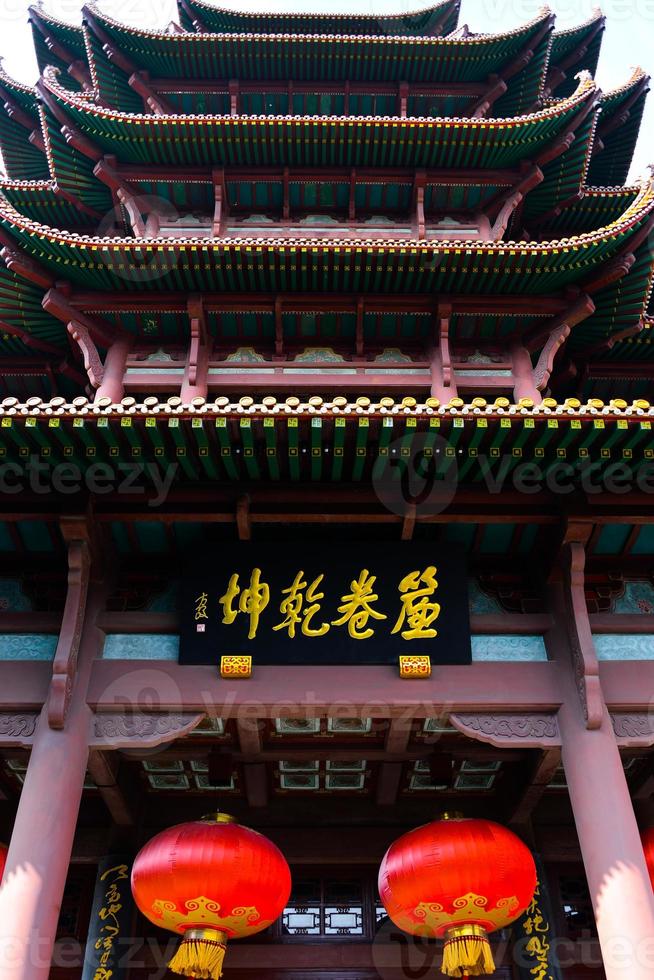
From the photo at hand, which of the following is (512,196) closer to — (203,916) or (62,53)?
(62,53)

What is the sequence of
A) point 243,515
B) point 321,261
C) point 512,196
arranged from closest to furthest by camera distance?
point 243,515
point 321,261
point 512,196

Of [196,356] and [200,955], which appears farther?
[196,356]

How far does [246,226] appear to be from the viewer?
452 inches

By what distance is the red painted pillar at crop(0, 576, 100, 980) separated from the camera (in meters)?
5.63

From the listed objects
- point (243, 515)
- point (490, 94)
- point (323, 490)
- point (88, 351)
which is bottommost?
point (243, 515)

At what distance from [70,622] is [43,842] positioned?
165 cm

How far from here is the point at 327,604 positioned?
7.07 meters

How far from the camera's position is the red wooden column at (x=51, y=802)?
5668 mm

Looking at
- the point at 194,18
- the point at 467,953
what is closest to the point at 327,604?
the point at 467,953

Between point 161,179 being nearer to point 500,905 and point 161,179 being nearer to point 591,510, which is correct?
point 591,510

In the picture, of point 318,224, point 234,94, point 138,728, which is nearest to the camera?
point 138,728

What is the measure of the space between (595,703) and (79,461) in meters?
4.54

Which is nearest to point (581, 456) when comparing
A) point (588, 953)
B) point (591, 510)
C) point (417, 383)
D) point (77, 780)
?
point (591, 510)

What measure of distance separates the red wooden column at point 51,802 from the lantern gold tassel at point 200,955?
1190 millimetres
